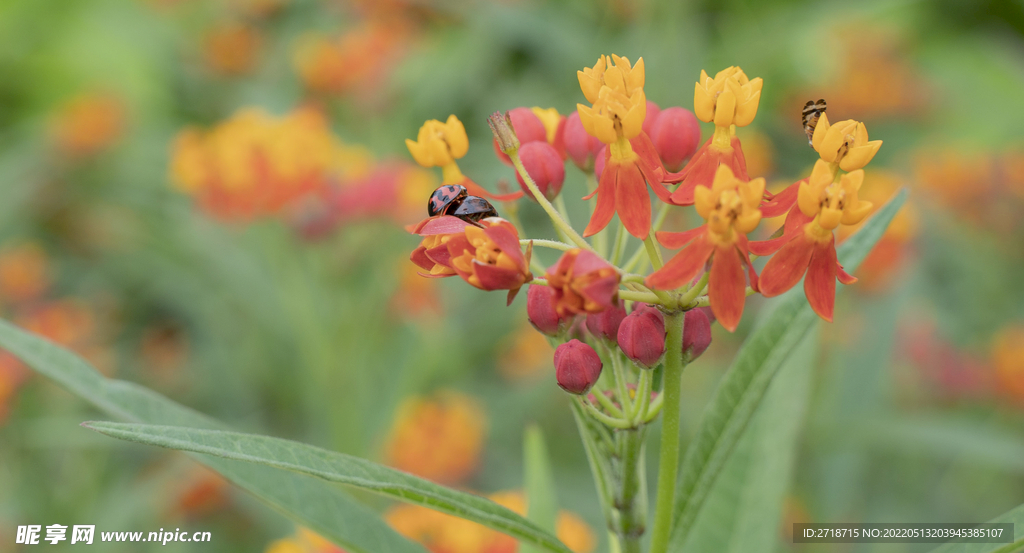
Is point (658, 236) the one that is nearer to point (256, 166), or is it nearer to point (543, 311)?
point (543, 311)

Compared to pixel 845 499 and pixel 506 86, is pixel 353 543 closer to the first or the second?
pixel 845 499

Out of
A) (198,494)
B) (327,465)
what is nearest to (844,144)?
(327,465)

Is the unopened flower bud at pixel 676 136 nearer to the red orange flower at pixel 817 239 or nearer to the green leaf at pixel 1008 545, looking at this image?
the red orange flower at pixel 817 239

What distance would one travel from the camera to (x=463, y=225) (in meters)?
0.80

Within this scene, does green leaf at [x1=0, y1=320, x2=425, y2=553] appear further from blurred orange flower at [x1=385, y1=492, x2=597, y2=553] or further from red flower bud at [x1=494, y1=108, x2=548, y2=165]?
red flower bud at [x1=494, y1=108, x2=548, y2=165]

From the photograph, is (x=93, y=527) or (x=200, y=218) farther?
(x=200, y=218)

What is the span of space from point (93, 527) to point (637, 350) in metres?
1.78

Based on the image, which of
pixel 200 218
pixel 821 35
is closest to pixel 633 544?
pixel 200 218

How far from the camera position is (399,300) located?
258 cm

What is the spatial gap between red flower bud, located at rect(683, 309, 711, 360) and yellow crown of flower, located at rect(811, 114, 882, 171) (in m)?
0.22

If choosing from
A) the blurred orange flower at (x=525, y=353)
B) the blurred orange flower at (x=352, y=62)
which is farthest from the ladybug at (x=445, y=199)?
the blurred orange flower at (x=352, y=62)

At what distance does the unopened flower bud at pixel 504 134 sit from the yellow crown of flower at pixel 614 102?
104 mm

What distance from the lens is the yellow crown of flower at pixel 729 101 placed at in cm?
84

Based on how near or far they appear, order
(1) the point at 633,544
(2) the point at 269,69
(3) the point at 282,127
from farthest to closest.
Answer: (2) the point at 269,69
(3) the point at 282,127
(1) the point at 633,544
